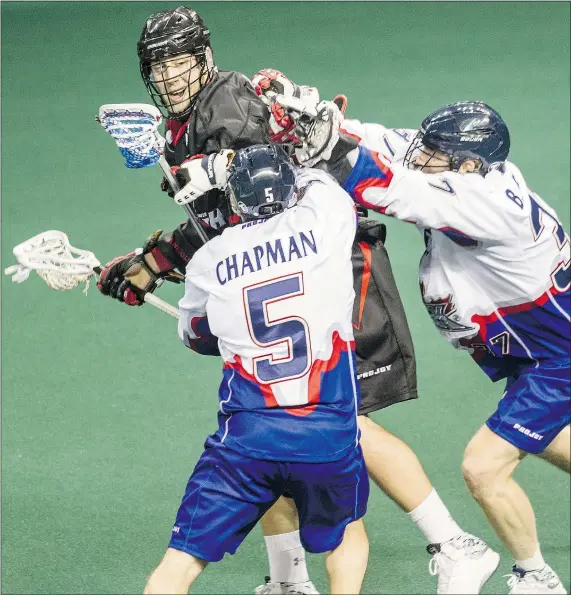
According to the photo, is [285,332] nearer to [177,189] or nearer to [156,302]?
[177,189]

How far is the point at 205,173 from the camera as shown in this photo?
3.10 metres

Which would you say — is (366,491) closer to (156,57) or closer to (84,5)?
(156,57)

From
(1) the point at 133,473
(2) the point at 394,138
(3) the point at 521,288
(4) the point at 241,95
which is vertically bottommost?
(1) the point at 133,473

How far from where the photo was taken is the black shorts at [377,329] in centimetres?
353

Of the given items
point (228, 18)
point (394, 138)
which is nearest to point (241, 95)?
point (394, 138)

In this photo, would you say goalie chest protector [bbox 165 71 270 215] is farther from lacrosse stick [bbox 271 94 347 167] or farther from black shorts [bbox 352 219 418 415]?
black shorts [bbox 352 219 418 415]

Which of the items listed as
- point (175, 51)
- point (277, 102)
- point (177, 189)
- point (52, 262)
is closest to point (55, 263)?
point (52, 262)

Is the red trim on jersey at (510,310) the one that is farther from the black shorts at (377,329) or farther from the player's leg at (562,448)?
the player's leg at (562,448)

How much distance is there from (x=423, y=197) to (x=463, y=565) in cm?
108

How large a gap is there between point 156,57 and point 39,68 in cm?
517

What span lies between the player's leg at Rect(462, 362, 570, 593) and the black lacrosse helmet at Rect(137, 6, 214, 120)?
1.25 metres

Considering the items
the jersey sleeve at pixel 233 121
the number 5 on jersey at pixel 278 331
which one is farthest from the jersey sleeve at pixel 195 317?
the jersey sleeve at pixel 233 121

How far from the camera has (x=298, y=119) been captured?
3.17 meters

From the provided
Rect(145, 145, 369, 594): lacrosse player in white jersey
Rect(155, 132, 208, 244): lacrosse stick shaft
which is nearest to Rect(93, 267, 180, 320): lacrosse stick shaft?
Rect(155, 132, 208, 244): lacrosse stick shaft
